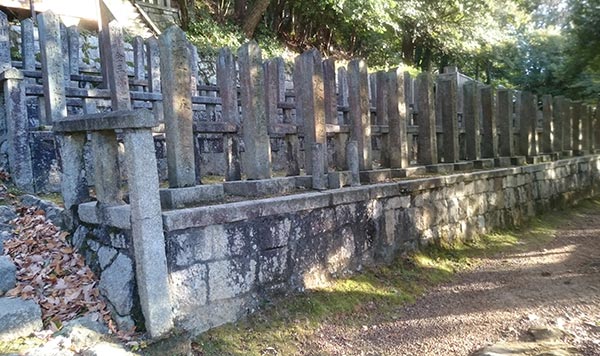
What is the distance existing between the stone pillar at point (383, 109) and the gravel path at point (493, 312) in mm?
1533

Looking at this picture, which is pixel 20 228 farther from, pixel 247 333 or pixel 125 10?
pixel 125 10

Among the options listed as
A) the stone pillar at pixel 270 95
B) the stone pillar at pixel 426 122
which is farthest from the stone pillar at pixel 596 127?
the stone pillar at pixel 270 95

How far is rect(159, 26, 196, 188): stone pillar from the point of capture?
3.04 m

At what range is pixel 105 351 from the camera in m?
2.46

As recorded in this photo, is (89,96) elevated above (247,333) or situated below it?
above

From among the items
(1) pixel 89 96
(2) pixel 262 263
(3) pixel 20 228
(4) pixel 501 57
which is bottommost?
(2) pixel 262 263

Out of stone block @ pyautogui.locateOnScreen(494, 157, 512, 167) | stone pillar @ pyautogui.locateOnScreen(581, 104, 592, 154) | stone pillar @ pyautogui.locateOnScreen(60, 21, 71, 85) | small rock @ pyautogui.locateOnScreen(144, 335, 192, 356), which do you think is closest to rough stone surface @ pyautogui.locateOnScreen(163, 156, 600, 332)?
small rock @ pyautogui.locateOnScreen(144, 335, 192, 356)

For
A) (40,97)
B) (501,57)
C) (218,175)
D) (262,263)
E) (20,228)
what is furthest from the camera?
(501,57)

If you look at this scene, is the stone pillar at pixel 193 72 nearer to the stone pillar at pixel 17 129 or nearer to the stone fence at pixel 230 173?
the stone fence at pixel 230 173

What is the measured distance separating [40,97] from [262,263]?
311 centimetres

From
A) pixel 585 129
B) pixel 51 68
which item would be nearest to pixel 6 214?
pixel 51 68

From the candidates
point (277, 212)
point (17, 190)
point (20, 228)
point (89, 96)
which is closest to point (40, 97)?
point (89, 96)

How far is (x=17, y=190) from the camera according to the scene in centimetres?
425

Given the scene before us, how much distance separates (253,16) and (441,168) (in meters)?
10.0
